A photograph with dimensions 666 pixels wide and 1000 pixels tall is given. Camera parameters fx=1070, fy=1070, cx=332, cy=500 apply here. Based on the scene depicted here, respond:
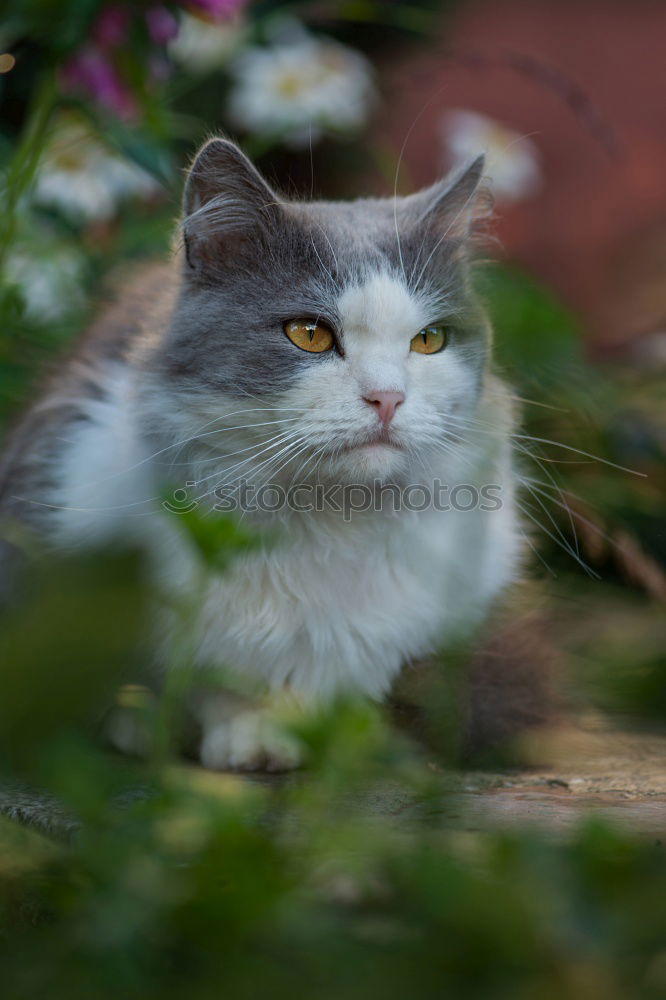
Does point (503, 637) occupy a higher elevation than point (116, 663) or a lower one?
higher

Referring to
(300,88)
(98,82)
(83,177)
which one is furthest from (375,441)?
(300,88)

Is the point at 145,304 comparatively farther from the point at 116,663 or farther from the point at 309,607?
the point at 116,663

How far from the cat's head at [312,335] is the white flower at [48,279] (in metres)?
1.13

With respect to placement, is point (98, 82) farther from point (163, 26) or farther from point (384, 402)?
point (384, 402)

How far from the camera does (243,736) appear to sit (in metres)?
1.48

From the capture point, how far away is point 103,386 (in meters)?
1.88

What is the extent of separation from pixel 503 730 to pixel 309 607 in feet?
1.19

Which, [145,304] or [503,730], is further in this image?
[145,304]

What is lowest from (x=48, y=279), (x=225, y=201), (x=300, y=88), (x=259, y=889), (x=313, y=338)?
(x=259, y=889)

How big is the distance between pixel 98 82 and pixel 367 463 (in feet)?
3.70

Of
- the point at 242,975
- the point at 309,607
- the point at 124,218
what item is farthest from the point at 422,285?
the point at 124,218

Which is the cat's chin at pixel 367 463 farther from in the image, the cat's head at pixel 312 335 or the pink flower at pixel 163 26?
the pink flower at pixel 163 26

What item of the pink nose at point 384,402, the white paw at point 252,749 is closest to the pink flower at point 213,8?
the pink nose at point 384,402

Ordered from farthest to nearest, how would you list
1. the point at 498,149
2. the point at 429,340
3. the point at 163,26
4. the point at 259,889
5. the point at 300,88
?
the point at 498,149, the point at 300,88, the point at 163,26, the point at 429,340, the point at 259,889
